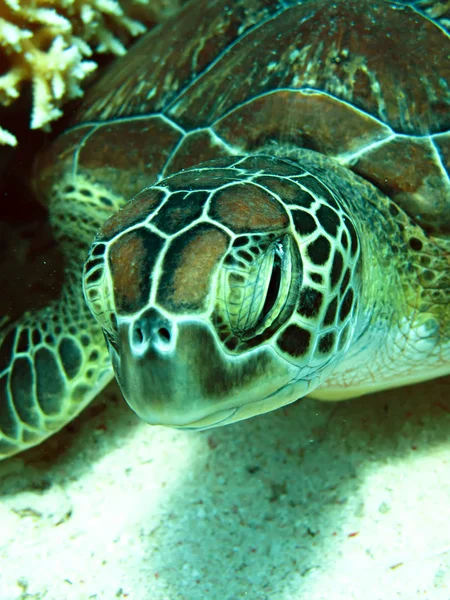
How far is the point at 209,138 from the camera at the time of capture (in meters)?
2.10

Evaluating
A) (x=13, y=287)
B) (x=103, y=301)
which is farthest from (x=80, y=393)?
(x=103, y=301)

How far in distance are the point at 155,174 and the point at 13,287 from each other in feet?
2.82

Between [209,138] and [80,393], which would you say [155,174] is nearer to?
[209,138]

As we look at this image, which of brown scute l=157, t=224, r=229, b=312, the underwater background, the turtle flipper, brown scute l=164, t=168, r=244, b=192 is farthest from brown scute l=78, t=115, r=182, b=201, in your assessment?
brown scute l=157, t=224, r=229, b=312

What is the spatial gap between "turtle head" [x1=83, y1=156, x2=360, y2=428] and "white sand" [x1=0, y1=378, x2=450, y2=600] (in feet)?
2.15

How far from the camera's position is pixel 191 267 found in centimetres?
117

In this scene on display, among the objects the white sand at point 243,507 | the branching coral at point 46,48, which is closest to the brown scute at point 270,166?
the white sand at point 243,507

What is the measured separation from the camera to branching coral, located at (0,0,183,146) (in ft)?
8.01

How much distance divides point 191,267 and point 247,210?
235 mm

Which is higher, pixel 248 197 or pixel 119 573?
pixel 248 197

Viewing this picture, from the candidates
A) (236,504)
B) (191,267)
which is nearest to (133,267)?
(191,267)

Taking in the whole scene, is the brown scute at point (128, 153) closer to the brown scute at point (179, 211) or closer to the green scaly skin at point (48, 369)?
the green scaly skin at point (48, 369)

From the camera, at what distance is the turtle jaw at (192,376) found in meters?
1.14

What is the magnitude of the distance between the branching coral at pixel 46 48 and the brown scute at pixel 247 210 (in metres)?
1.54
